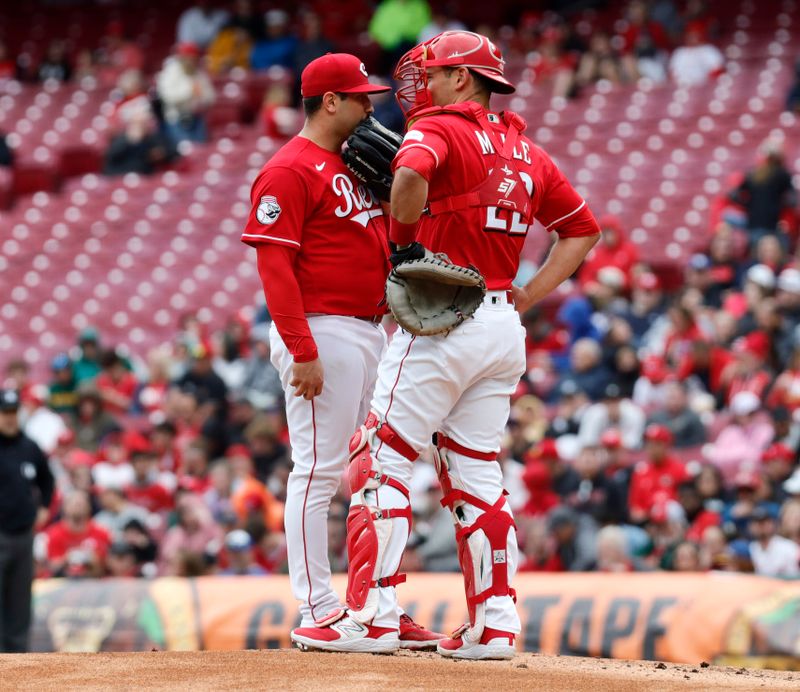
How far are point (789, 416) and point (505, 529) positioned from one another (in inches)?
215

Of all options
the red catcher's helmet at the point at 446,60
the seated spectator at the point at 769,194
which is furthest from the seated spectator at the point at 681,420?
the red catcher's helmet at the point at 446,60

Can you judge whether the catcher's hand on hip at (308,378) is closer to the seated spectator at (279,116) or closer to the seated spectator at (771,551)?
the seated spectator at (771,551)

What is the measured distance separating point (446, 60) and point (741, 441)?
612 centimetres

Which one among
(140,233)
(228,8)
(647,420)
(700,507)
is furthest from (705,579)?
(228,8)

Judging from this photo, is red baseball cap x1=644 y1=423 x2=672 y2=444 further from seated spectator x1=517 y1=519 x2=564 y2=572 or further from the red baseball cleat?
the red baseball cleat

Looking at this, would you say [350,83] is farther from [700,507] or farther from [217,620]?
[700,507]

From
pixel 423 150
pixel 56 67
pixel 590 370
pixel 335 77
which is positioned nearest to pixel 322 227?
pixel 335 77

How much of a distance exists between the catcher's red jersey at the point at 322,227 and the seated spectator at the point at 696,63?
11956 millimetres

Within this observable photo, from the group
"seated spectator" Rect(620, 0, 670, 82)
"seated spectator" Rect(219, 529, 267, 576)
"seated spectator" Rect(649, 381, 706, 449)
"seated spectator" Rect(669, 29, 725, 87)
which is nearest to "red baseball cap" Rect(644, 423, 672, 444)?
"seated spectator" Rect(649, 381, 706, 449)

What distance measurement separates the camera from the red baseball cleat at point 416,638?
605cm

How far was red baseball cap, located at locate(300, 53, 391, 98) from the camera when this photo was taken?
6.02 m

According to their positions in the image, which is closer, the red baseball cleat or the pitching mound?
the pitching mound

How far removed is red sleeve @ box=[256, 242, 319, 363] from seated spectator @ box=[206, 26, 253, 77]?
51.0 feet

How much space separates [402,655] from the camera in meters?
5.86
